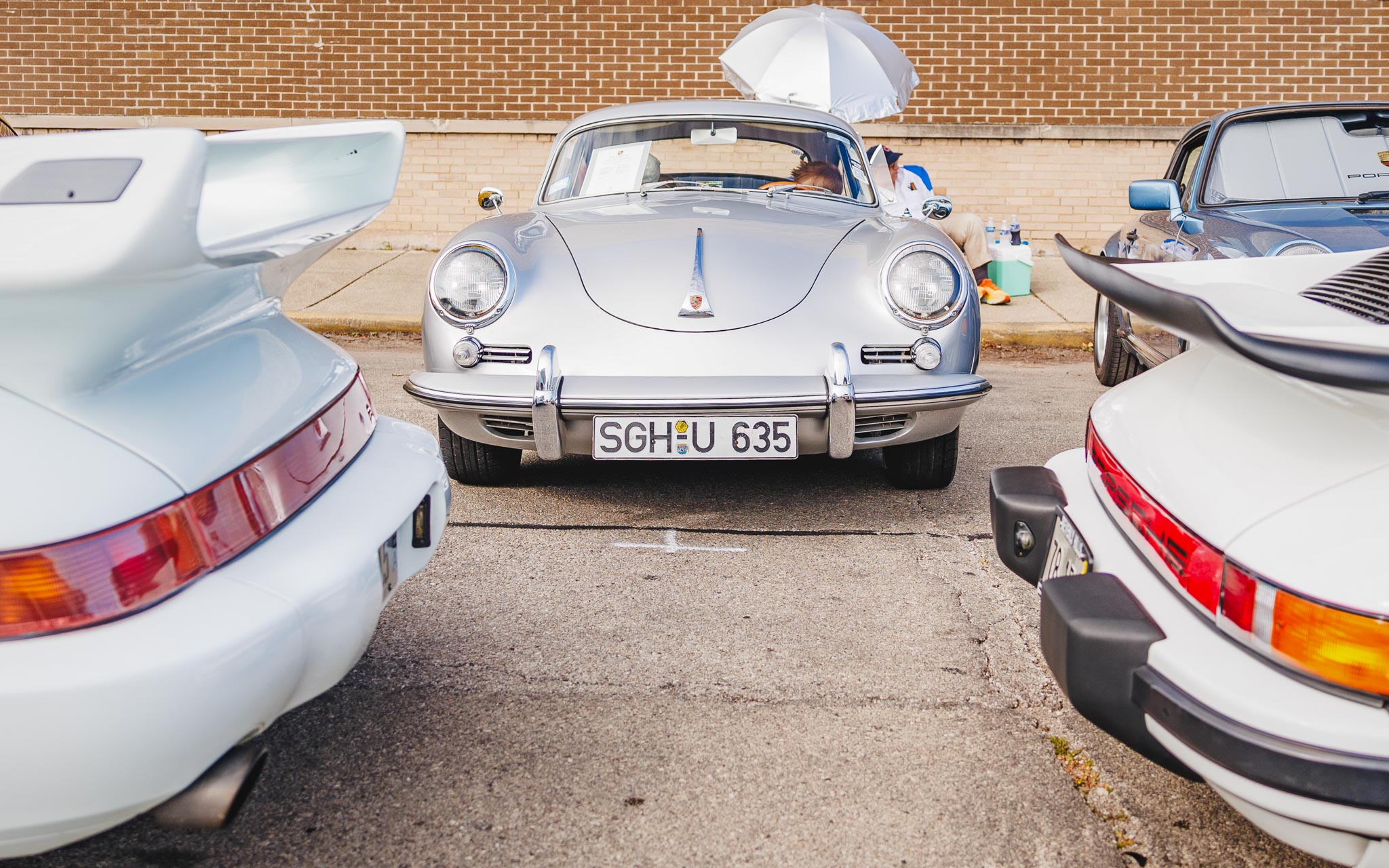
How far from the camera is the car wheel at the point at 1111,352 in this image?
5801 millimetres

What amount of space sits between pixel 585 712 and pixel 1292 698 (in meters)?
1.42

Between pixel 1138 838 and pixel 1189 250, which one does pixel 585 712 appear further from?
pixel 1189 250

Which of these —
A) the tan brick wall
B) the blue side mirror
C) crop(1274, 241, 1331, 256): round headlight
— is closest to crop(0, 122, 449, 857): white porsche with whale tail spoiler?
crop(1274, 241, 1331, 256): round headlight

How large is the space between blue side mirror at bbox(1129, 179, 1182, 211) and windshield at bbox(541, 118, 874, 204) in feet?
4.17

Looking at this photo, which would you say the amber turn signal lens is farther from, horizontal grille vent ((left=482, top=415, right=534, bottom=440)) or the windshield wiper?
the windshield wiper

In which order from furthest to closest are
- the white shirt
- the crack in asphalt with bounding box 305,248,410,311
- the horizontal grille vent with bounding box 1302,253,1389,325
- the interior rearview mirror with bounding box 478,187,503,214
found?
the crack in asphalt with bounding box 305,248,410,311 → the white shirt → the interior rearview mirror with bounding box 478,187,503,214 → the horizontal grille vent with bounding box 1302,253,1389,325

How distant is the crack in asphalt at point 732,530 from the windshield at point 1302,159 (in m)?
2.50

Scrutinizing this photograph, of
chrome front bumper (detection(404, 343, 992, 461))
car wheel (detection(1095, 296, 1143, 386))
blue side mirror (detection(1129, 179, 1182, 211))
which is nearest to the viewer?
chrome front bumper (detection(404, 343, 992, 461))

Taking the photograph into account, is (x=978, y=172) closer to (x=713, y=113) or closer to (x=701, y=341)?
(x=713, y=113)

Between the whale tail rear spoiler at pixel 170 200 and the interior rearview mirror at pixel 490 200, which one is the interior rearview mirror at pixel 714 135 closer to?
the interior rearview mirror at pixel 490 200

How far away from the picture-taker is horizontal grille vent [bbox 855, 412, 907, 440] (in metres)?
3.51

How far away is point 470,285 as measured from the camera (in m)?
3.51

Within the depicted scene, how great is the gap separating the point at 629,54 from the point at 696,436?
794cm

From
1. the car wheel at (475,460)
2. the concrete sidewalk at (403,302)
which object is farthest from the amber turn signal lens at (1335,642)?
the concrete sidewalk at (403,302)
